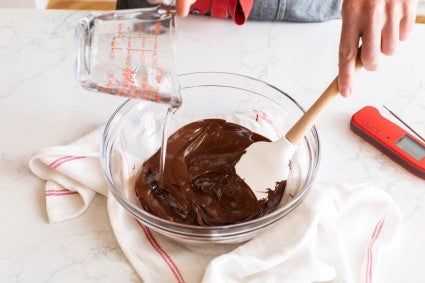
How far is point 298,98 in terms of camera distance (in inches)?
42.6

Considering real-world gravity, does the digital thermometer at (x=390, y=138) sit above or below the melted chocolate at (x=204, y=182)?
above

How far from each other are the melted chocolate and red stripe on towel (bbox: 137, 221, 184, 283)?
0.12ft

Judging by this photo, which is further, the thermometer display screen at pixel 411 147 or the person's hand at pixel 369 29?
the thermometer display screen at pixel 411 147

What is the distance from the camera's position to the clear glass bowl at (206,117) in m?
0.75

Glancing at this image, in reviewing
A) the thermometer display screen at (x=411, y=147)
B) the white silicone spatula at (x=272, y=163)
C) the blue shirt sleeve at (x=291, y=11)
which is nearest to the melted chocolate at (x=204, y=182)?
the white silicone spatula at (x=272, y=163)

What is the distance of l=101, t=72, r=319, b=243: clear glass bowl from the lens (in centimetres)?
75

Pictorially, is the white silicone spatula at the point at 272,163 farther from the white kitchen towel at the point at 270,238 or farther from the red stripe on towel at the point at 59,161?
the red stripe on towel at the point at 59,161

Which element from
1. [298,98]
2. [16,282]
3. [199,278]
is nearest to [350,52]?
[298,98]

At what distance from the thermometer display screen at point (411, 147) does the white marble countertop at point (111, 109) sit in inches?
1.3

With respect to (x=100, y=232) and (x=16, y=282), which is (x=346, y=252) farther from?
(x=16, y=282)

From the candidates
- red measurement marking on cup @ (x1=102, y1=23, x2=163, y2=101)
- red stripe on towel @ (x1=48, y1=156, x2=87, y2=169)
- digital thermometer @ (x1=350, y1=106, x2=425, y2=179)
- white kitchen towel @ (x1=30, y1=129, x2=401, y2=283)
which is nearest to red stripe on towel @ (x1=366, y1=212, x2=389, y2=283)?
white kitchen towel @ (x1=30, y1=129, x2=401, y2=283)

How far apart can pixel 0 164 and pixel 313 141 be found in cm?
52

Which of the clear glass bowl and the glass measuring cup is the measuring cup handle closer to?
the glass measuring cup

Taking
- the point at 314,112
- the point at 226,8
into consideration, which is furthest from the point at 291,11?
the point at 314,112
